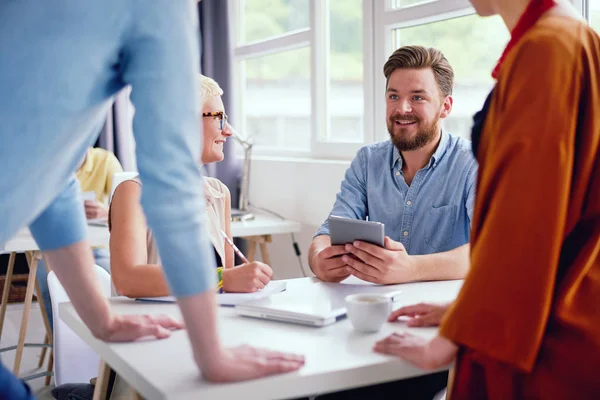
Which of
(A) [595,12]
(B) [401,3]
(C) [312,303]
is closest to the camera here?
(C) [312,303]

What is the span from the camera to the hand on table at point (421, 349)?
3.92 feet

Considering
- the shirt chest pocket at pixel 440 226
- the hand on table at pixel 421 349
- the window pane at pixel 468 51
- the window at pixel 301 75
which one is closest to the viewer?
the hand on table at pixel 421 349

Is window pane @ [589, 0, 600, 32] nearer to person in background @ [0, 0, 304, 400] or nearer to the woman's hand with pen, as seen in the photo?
the woman's hand with pen

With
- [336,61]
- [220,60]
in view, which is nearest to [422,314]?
[336,61]

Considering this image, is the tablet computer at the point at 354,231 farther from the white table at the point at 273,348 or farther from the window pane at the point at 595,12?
the window pane at the point at 595,12

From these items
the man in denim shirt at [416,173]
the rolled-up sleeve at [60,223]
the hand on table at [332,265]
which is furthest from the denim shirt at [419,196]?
the rolled-up sleeve at [60,223]

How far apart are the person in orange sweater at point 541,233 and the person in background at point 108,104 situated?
0.42 meters

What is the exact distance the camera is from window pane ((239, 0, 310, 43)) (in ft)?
14.0

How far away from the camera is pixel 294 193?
161 inches

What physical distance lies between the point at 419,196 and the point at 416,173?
3.2 inches

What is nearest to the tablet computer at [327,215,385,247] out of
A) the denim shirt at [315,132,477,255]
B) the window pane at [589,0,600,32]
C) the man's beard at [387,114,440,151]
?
the denim shirt at [315,132,477,255]

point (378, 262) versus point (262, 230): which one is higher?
point (378, 262)

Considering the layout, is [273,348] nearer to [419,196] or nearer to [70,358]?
[70,358]

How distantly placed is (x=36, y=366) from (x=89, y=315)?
2.89m
